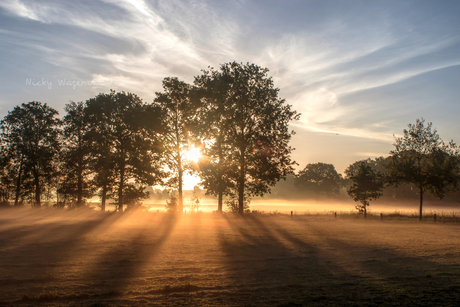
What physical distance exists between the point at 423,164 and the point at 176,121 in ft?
107

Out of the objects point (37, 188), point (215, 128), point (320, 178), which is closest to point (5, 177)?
point (37, 188)

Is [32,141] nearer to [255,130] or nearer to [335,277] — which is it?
[255,130]

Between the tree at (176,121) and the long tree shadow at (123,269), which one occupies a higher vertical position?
the tree at (176,121)

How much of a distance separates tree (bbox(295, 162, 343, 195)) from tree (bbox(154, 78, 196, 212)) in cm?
8027

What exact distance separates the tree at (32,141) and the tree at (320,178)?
86.5 meters

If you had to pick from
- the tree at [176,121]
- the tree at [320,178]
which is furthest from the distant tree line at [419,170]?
the tree at [320,178]

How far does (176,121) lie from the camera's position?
40.6m

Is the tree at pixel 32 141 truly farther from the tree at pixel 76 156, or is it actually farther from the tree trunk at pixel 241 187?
the tree trunk at pixel 241 187

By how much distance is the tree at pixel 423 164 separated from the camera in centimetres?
3681

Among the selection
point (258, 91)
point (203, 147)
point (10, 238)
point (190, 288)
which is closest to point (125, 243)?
point (10, 238)

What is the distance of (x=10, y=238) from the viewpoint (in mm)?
16734

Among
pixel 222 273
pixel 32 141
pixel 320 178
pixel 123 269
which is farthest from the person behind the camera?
pixel 320 178

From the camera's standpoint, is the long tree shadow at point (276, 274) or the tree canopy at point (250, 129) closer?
the long tree shadow at point (276, 274)

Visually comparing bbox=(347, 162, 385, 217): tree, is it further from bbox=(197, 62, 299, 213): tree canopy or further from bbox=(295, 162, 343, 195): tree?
bbox=(295, 162, 343, 195): tree
